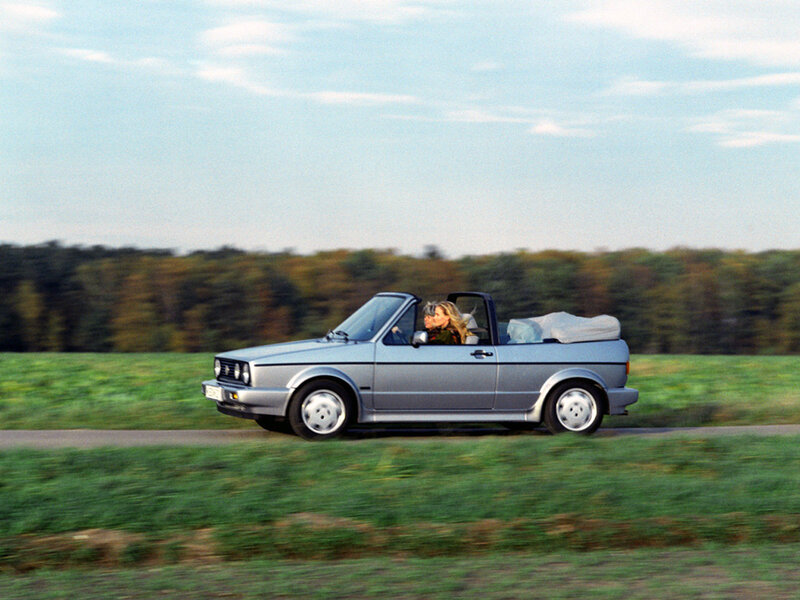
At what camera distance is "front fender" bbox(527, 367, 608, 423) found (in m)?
11.2

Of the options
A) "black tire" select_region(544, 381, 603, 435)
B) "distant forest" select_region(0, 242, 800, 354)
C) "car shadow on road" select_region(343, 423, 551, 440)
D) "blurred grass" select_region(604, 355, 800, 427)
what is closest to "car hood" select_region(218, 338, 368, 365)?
"car shadow on road" select_region(343, 423, 551, 440)

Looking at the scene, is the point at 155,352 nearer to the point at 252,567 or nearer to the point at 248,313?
the point at 248,313

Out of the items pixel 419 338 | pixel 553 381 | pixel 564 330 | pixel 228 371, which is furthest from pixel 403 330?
pixel 228 371

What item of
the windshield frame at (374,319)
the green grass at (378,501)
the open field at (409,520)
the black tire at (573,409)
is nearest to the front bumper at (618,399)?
the black tire at (573,409)

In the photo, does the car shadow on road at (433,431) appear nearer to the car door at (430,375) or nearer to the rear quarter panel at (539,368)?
the car door at (430,375)

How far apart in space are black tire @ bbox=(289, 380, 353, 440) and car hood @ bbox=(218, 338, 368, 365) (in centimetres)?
30

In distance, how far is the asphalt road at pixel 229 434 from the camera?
1054 cm

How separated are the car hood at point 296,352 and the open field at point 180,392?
78.3 inches

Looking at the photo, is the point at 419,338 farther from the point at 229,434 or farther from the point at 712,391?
the point at 712,391

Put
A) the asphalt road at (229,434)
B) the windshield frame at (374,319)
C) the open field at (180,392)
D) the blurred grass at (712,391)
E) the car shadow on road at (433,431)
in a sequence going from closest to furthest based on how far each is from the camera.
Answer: the asphalt road at (229,434) → the windshield frame at (374,319) → the car shadow on road at (433,431) → the open field at (180,392) → the blurred grass at (712,391)

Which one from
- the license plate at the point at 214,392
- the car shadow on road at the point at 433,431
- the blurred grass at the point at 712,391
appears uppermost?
the license plate at the point at 214,392

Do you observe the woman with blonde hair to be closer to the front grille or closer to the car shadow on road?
the car shadow on road

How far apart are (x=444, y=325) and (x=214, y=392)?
105 inches

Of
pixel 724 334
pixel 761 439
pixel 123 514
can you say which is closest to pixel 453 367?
pixel 761 439
